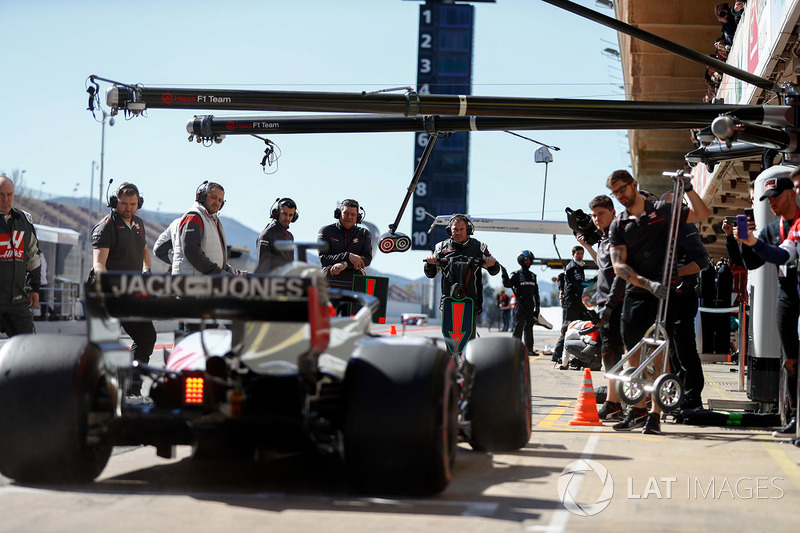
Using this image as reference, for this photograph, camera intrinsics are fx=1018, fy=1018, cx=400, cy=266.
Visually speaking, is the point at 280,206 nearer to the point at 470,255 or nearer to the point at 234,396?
the point at 470,255

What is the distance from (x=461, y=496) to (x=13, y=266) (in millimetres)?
5331

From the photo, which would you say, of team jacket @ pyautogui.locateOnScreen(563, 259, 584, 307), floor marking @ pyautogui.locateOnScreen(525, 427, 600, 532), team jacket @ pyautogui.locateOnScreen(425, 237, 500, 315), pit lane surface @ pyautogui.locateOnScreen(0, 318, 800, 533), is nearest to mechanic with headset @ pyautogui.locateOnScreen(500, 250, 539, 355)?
team jacket @ pyautogui.locateOnScreen(563, 259, 584, 307)

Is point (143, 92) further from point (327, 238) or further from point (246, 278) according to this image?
point (246, 278)

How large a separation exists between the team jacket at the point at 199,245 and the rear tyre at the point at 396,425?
410 cm

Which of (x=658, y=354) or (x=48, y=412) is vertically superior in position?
(x=658, y=354)

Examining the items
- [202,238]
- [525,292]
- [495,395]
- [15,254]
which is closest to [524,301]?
[525,292]

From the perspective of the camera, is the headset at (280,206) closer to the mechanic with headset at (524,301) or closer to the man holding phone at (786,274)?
the man holding phone at (786,274)

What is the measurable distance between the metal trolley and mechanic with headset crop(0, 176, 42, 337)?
16.2 feet

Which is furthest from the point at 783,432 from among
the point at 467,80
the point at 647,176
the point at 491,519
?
the point at 467,80

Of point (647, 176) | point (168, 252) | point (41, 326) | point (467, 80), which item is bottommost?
point (41, 326)

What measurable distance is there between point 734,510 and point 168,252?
6.19 metres

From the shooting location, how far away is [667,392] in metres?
7.55

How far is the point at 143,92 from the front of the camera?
426 inches

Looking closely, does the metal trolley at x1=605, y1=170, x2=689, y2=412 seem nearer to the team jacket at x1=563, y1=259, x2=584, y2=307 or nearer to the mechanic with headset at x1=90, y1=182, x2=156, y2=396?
the mechanic with headset at x1=90, y1=182, x2=156, y2=396
